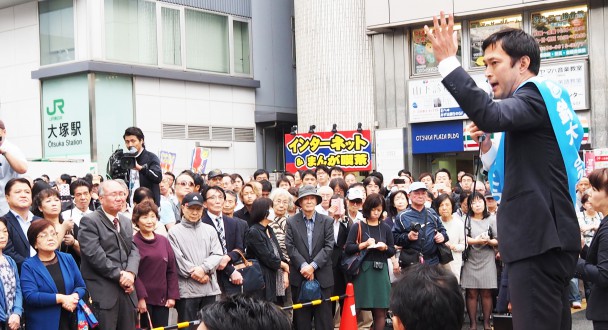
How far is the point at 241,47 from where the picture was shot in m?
24.2

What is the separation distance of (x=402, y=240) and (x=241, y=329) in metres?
7.27

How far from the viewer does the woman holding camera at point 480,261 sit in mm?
10227

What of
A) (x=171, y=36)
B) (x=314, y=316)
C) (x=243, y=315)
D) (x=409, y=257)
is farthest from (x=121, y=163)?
(x=171, y=36)

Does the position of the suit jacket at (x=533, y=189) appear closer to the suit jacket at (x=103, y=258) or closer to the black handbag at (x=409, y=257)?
the suit jacket at (x=103, y=258)

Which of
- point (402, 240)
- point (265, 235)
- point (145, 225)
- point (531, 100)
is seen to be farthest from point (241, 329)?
point (402, 240)

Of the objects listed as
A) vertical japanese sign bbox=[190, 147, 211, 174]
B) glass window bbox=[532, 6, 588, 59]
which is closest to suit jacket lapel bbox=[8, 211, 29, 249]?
vertical japanese sign bbox=[190, 147, 211, 174]

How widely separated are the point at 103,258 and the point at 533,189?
4361mm

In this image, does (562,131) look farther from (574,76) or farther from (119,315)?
(574,76)

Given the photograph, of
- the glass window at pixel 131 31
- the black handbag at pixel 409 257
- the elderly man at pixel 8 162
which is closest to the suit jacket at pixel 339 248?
the black handbag at pixel 409 257

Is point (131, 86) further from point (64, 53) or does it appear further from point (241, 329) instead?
point (241, 329)

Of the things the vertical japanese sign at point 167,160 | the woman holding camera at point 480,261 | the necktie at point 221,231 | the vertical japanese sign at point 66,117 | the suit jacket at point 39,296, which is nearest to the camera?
the suit jacket at point 39,296

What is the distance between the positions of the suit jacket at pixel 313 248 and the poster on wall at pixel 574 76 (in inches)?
464

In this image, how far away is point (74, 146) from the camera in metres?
20.3

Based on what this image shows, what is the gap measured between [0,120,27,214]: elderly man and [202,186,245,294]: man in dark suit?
97.3 inches
